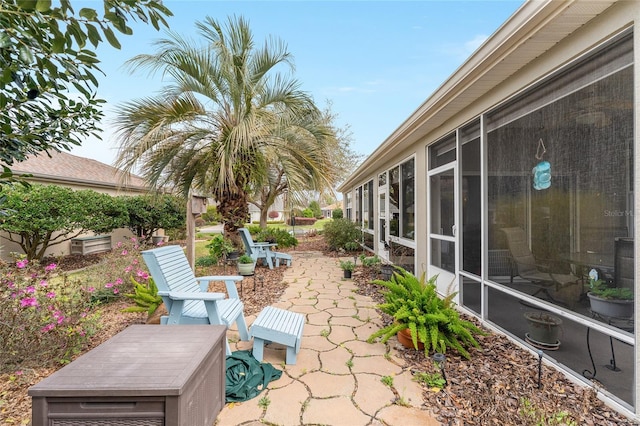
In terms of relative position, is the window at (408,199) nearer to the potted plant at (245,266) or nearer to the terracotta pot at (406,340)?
the terracotta pot at (406,340)

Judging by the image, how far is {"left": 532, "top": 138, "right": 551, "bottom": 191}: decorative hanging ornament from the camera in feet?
8.17

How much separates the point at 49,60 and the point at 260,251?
6365 mm

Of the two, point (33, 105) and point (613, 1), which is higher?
point (613, 1)

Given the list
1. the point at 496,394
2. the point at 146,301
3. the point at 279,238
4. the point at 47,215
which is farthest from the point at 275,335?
the point at 279,238

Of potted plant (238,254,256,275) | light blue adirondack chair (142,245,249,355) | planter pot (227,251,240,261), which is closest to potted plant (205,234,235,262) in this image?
planter pot (227,251,240,261)

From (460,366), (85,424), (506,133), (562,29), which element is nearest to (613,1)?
(562,29)

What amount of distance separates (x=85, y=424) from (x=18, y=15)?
180 centimetres

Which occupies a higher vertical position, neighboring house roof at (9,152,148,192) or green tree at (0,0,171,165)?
neighboring house roof at (9,152,148,192)

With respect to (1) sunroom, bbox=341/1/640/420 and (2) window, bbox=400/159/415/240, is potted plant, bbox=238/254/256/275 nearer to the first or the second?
(2) window, bbox=400/159/415/240

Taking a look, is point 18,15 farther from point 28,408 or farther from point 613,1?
point 613,1

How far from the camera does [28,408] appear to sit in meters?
2.07

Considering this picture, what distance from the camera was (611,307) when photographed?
2.02 meters

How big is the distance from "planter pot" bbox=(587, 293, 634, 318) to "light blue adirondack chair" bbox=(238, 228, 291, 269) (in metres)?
5.70

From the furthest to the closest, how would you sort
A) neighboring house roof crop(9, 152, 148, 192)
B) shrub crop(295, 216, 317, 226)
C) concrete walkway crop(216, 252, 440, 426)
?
1. shrub crop(295, 216, 317, 226)
2. neighboring house roof crop(9, 152, 148, 192)
3. concrete walkway crop(216, 252, 440, 426)
